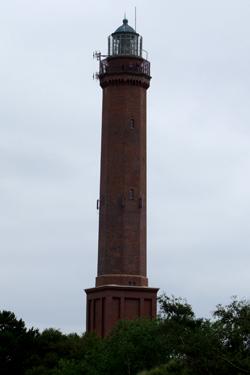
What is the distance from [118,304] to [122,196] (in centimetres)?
767

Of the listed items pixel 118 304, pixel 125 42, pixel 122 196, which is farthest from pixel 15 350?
pixel 125 42

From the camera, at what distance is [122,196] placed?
313 ft

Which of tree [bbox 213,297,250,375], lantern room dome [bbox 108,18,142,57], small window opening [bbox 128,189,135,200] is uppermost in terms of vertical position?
lantern room dome [bbox 108,18,142,57]

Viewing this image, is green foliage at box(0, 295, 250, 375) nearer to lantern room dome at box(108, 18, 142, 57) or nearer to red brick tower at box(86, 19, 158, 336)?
red brick tower at box(86, 19, 158, 336)

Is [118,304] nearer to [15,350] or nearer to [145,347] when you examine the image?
[15,350]

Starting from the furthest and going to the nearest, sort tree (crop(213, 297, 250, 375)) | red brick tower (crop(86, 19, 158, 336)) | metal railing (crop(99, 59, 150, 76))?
metal railing (crop(99, 59, 150, 76)) < red brick tower (crop(86, 19, 158, 336)) < tree (crop(213, 297, 250, 375))

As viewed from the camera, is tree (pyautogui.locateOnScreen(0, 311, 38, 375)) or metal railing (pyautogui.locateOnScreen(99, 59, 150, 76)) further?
metal railing (pyautogui.locateOnScreen(99, 59, 150, 76))

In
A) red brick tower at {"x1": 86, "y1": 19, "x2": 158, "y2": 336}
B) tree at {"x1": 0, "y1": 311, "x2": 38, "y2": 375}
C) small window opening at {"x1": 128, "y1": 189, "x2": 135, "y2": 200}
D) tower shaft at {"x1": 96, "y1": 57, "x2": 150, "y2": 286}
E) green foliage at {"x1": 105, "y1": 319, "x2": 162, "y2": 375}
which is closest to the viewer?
green foliage at {"x1": 105, "y1": 319, "x2": 162, "y2": 375}

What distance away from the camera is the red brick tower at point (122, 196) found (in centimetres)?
9419

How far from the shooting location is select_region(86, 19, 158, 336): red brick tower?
9419cm

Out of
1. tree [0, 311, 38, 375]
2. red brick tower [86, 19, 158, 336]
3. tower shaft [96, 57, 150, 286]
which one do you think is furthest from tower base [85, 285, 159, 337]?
tree [0, 311, 38, 375]

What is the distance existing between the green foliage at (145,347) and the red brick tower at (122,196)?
4.10 metres

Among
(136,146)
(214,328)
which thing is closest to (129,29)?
(136,146)

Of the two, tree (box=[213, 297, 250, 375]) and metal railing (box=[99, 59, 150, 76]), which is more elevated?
metal railing (box=[99, 59, 150, 76])
